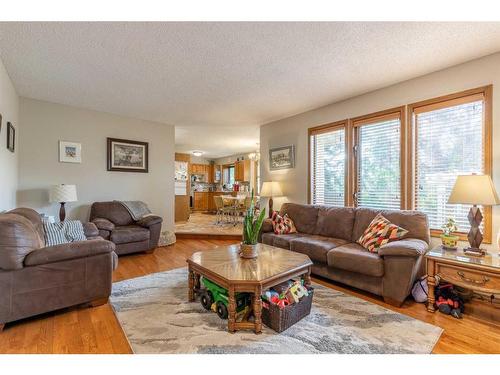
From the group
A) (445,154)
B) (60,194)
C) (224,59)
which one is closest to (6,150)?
(60,194)

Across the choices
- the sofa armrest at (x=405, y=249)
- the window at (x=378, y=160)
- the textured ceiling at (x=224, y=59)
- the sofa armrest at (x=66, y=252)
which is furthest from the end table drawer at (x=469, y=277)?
the sofa armrest at (x=66, y=252)

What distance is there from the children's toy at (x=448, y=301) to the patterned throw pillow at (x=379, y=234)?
0.56 m

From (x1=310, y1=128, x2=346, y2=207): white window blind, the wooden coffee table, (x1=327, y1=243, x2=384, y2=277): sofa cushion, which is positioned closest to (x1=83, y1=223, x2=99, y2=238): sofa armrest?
the wooden coffee table

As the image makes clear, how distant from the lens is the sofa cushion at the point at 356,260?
230cm

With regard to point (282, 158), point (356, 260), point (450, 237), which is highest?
point (282, 158)

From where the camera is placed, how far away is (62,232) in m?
2.76

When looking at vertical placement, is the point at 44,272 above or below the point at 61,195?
below

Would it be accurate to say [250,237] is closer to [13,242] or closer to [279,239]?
[279,239]

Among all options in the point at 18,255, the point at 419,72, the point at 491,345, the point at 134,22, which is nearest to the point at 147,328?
the point at 18,255

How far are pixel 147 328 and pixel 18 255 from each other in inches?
42.9

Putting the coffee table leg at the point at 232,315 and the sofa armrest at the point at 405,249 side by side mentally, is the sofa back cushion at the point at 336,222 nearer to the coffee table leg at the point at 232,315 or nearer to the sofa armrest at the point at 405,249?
the sofa armrest at the point at 405,249

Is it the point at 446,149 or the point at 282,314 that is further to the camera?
the point at 446,149

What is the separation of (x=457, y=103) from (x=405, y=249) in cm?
169
